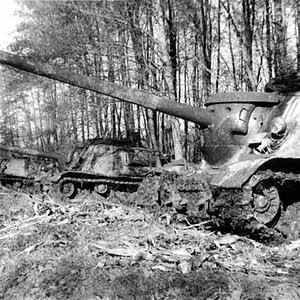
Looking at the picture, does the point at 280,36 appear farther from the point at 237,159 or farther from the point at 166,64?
the point at 237,159

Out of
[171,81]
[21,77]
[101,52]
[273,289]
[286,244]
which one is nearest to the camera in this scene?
[273,289]

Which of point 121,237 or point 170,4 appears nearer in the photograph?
point 121,237

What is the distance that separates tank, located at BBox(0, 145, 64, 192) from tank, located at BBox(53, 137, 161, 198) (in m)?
1.46

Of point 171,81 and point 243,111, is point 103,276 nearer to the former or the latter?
point 243,111

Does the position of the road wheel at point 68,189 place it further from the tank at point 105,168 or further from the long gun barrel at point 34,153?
the long gun barrel at point 34,153

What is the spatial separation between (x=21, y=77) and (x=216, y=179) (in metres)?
19.0

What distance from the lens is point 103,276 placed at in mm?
4480

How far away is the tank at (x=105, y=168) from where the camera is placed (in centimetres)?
1346

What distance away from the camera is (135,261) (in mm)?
5031

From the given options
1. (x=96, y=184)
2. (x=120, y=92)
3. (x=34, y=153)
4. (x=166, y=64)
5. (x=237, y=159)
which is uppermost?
(x=166, y=64)

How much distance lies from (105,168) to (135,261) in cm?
879

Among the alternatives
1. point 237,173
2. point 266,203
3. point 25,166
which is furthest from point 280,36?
point 25,166

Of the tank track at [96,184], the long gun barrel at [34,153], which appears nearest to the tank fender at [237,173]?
the tank track at [96,184]

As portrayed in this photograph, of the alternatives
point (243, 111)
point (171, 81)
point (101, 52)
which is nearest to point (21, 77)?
point (101, 52)
